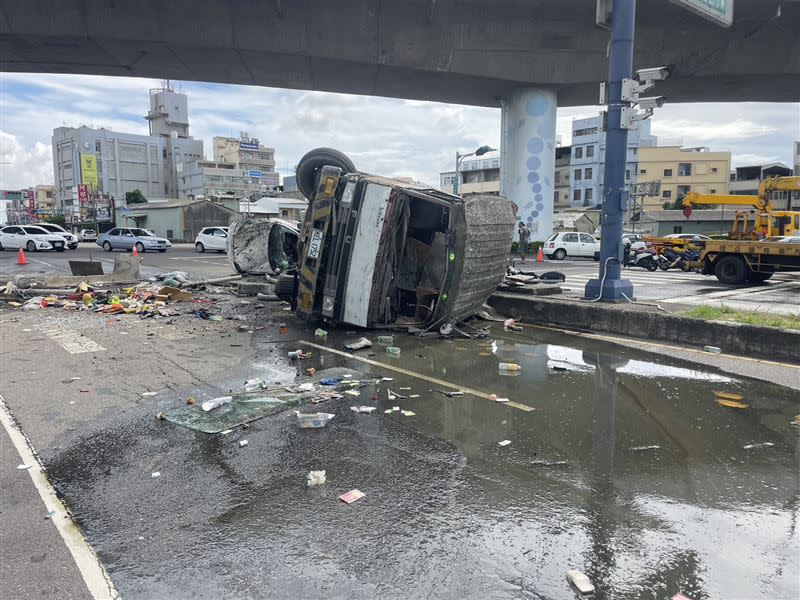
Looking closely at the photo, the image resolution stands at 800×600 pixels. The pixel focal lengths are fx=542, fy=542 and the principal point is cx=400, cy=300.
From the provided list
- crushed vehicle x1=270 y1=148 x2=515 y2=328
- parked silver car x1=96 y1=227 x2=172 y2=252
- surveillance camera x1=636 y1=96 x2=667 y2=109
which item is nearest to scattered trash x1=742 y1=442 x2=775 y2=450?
crushed vehicle x1=270 y1=148 x2=515 y2=328

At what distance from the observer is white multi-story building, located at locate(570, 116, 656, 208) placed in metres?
74.1

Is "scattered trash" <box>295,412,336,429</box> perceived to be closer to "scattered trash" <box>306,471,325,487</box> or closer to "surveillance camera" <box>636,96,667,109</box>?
"scattered trash" <box>306,471,325,487</box>

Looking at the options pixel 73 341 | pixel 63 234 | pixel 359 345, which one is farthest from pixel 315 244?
pixel 63 234

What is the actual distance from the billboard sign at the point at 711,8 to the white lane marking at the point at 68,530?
11226 millimetres

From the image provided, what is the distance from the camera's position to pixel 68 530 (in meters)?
3.13

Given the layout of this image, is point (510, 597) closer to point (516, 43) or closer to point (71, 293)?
point (71, 293)

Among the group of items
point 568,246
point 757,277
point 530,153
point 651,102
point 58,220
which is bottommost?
point 757,277

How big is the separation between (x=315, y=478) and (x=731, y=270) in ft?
53.3

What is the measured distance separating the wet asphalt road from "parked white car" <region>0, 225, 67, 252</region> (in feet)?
108

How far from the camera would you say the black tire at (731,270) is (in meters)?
15.8

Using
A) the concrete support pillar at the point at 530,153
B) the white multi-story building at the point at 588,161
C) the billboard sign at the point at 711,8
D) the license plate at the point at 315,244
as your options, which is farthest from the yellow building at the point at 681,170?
the license plate at the point at 315,244

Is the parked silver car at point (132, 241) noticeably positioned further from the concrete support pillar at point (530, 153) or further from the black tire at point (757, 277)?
the black tire at point (757, 277)

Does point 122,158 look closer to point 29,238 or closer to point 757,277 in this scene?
point 29,238

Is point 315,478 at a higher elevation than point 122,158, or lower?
lower
